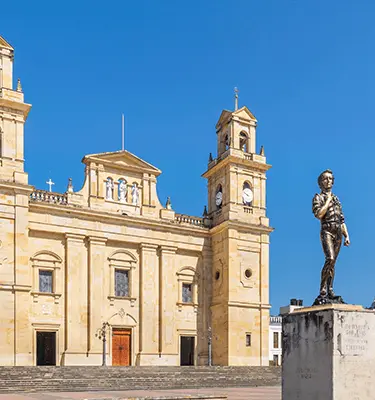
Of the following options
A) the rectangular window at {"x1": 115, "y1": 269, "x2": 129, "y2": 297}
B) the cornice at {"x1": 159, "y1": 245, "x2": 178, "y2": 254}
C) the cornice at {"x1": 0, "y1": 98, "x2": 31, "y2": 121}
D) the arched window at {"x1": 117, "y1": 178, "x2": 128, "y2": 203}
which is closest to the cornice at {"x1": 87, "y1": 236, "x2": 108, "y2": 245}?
the rectangular window at {"x1": 115, "y1": 269, "x2": 129, "y2": 297}

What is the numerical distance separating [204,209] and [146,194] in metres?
4.90

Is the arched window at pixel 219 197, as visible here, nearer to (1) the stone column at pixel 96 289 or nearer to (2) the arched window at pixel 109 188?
(2) the arched window at pixel 109 188

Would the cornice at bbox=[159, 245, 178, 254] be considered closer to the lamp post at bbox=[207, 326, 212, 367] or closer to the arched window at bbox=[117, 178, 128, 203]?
the arched window at bbox=[117, 178, 128, 203]

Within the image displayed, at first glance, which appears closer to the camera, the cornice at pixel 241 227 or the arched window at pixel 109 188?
the arched window at pixel 109 188

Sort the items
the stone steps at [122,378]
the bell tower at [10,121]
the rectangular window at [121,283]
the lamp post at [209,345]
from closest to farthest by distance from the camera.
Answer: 1. the stone steps at [122,378]
2. the bell tower at [10,121]
3. the rectangular window at [121,283]
4. the lamp post at [209,345]

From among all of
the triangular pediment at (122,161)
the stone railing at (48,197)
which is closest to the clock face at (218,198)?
the triangular pediment at (122,161)

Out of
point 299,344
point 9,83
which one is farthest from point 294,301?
point 299,344

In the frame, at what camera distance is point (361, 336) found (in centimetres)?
914

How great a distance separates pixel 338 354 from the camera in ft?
29.4

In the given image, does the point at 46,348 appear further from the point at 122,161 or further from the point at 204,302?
the point at 122,161

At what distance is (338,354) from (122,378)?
64.2ft

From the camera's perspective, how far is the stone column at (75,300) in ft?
107

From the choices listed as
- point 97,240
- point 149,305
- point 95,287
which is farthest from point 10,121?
point 149,305

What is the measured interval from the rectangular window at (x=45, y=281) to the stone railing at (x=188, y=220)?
8.86 meters
